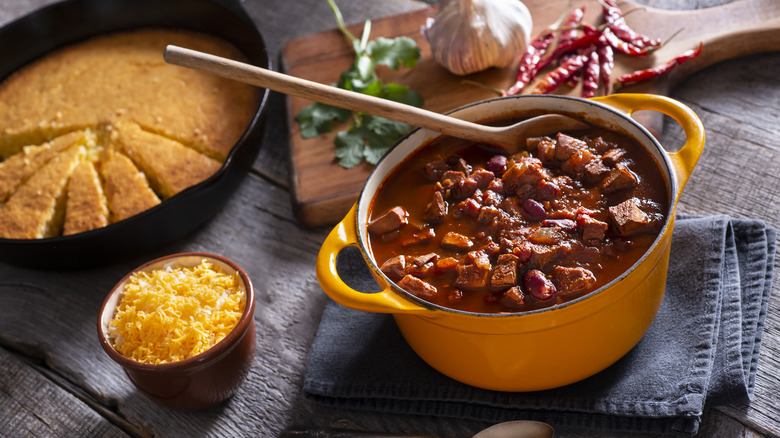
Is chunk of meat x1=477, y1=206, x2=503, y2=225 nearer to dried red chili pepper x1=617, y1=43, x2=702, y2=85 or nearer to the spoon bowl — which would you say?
the spoon bowl

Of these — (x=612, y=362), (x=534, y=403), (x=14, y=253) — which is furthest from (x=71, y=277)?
(x=612, y=362)

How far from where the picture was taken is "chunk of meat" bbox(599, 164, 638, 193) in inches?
84.9

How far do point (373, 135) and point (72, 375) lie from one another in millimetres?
1598

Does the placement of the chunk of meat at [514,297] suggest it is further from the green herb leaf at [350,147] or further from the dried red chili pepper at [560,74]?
the dried red chili pepper at [560,74]

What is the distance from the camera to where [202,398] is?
2.43 m

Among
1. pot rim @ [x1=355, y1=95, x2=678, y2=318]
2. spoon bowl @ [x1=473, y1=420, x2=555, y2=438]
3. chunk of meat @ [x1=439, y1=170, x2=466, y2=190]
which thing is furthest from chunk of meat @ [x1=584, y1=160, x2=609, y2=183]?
spoon bowl @ [x1=473, y1=420, x2=555, y2=438]

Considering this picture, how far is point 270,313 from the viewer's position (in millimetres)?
2838

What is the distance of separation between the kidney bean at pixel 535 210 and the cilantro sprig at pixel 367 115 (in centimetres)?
111

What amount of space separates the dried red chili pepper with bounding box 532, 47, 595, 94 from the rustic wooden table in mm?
477

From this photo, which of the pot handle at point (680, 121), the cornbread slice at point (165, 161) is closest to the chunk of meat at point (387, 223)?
the pot handle at point (680, 121)

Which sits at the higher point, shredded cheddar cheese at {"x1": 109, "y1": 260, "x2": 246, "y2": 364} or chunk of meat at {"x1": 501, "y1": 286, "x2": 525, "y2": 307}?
chunk of meat at {"x1": 501, "y1": 286, "x2": 525, "y2": 307}

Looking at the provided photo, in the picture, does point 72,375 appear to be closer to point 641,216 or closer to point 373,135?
point 373,135

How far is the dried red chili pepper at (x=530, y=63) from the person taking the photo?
3381mm

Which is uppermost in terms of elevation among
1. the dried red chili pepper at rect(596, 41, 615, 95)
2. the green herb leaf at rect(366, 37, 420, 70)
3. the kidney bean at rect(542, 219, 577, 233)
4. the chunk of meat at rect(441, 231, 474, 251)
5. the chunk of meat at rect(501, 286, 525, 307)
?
the kidney bean at rect(542, 219, 577, 233)
